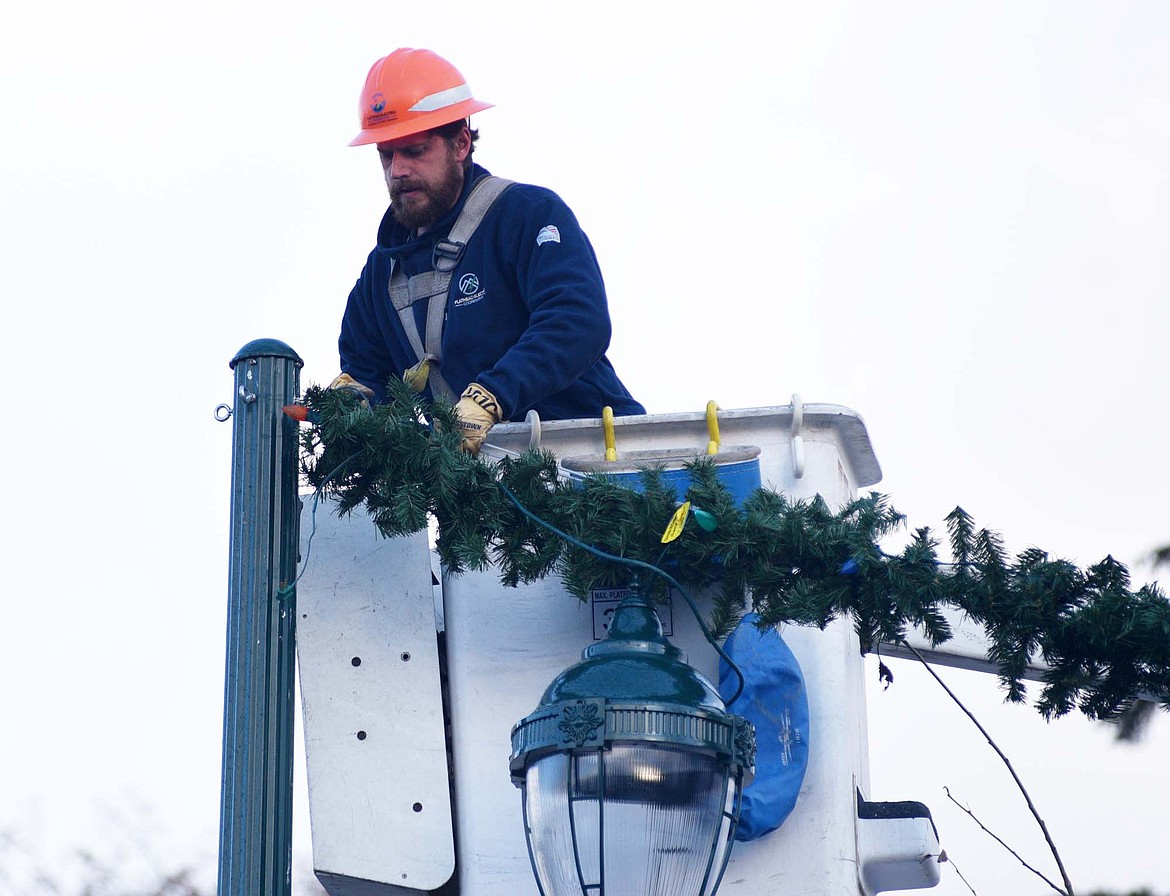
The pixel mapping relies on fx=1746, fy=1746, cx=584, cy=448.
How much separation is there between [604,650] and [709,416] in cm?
152

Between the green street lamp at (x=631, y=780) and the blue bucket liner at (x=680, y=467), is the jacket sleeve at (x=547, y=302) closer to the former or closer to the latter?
the blue bucket liner at (x=680, y=467)

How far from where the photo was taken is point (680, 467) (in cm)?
461

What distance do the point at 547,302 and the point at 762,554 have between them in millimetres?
1366

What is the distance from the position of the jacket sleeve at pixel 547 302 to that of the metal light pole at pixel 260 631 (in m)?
0.70

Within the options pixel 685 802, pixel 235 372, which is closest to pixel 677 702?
pixel 685 802

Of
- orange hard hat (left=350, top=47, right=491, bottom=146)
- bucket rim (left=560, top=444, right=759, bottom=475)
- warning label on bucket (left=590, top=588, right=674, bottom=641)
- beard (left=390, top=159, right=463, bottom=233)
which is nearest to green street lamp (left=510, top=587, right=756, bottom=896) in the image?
bucket rim (left=560, top=444, right=759, bottom=475)

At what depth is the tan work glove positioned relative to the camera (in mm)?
4480

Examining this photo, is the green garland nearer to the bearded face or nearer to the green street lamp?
the green street lamp

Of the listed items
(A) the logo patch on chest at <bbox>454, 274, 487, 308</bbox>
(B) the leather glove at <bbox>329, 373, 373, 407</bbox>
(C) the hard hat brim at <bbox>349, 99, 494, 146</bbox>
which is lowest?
(B) the leather glove at <bbox>329, 373, 373, 407</bbox>

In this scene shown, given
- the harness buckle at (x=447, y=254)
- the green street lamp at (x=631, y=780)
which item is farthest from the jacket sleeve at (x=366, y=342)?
the green street lamp at (x=631, y=780)

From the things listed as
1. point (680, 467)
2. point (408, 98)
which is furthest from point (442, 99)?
point (680, 467)

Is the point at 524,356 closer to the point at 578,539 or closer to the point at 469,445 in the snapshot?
the point at 469,445

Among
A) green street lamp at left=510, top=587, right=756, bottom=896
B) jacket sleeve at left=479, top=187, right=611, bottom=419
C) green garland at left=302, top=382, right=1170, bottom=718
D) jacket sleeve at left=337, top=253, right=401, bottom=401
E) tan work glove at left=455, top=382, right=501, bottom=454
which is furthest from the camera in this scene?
jacket sleeve at left=337, top=253, right=401, bottom=401

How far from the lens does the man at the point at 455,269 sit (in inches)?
200
